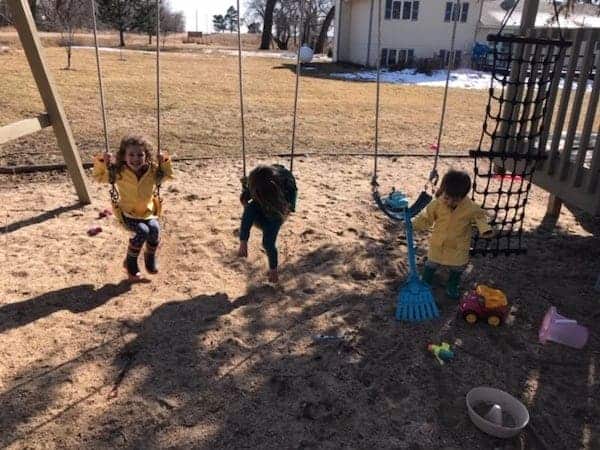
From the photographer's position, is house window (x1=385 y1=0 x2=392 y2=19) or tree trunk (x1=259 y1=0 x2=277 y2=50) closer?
house window (x1=385 y1=0 x2=392 y2=19)

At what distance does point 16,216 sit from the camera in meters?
5.06

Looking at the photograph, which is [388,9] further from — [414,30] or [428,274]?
[428,274]

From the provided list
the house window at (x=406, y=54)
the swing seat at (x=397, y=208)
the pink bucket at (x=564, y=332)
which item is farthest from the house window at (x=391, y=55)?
the pink bucket at (x=564, y=332)

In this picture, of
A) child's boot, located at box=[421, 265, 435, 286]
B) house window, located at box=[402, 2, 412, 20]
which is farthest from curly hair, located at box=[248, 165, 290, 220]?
house window, located at box=[402, 2, 412, 20]

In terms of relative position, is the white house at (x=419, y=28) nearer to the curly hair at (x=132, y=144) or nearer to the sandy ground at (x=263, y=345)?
the sandy ground at (x=263, y=345)

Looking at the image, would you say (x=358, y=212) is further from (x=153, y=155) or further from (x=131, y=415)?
(x=131, y=415)

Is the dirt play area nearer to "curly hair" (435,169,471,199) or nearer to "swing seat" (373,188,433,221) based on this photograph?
"swing seat" (373,188,433,221)

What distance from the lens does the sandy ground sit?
2.68m

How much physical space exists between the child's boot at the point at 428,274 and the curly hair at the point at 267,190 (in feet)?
3.82

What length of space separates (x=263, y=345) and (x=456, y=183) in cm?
163

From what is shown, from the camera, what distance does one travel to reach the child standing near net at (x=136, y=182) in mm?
3770

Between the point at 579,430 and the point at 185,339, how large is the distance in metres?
2.29

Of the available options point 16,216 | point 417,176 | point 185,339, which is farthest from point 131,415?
point 417,176

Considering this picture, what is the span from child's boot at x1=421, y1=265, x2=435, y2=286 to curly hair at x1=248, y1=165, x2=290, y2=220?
3.82 ft
